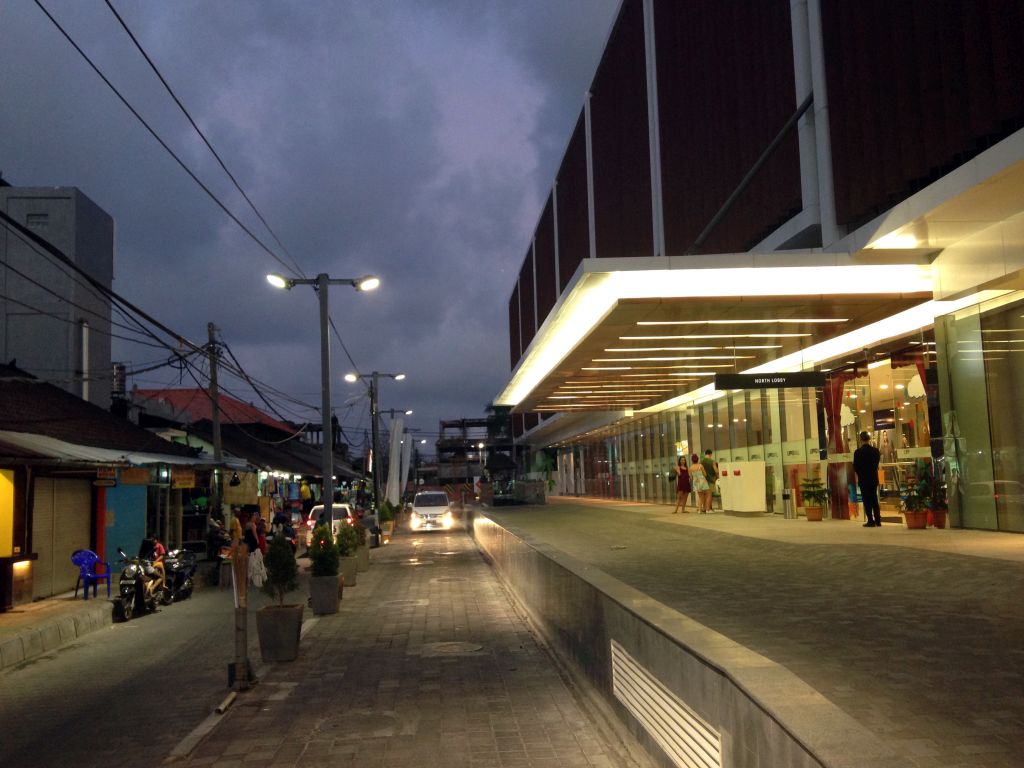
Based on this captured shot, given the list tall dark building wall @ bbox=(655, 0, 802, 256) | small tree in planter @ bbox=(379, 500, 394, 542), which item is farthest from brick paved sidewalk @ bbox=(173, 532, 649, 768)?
small tree in planter @ bbox=(379, 500, 394, 542)

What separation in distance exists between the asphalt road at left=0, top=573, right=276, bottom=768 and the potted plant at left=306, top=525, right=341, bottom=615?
1277 mm

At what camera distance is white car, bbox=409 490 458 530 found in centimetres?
3722

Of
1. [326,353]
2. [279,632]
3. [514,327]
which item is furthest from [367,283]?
[514,327]

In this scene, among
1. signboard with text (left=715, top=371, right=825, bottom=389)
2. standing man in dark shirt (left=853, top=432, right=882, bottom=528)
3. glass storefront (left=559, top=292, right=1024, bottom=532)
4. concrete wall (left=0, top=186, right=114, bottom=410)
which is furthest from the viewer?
concrete wall (left=0, top=186, right=114, bottom=410)

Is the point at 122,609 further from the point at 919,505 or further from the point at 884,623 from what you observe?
the point at 919,505

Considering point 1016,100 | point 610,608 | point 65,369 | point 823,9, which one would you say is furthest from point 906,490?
point 65,369

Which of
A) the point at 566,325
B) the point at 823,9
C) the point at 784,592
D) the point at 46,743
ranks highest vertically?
the point at 823,9

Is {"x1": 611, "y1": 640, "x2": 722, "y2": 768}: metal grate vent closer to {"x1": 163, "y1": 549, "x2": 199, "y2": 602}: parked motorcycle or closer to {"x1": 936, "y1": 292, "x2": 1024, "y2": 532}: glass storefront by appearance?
{"x1": 936, "y1": 292, "x2": 1024, "y2": 532}: glass storefront

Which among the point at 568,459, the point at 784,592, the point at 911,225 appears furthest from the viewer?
the point at 568,459

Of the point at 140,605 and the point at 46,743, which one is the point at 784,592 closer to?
the point at 46,743

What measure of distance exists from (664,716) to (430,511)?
3231 centimetres

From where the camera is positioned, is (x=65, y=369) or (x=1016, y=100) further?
(x=65, y=369)

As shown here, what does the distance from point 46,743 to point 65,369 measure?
74.5 feet

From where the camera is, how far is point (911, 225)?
11.4 m
